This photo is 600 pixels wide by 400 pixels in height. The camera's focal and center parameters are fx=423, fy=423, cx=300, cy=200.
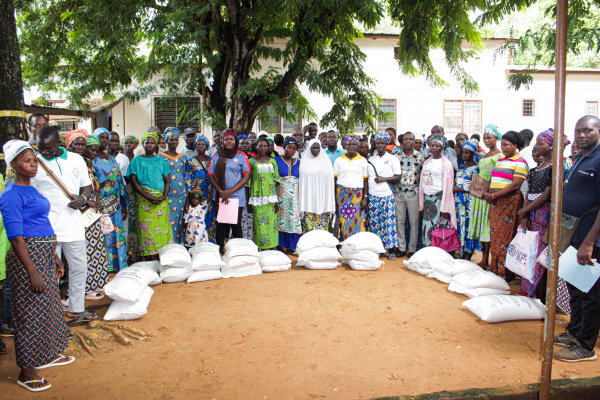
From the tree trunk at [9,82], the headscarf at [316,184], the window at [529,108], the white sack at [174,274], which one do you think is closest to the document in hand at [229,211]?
the white sack at [174,274]

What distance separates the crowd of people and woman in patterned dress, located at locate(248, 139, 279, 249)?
0.06 feet

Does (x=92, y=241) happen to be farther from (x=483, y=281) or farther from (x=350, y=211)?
(x=483, y=281)

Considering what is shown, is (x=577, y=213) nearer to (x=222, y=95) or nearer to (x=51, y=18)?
(x=222, y=95)

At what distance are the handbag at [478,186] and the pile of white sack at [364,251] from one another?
1444mm

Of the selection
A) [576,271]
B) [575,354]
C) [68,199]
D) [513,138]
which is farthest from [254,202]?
[575,354]

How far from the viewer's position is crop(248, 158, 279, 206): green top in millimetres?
6301

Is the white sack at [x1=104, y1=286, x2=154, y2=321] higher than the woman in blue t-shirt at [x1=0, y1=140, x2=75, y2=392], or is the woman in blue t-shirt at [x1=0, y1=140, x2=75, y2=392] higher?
the woman in blue t-shirt at [x1=0, y1=140, x2=75, y2=392]

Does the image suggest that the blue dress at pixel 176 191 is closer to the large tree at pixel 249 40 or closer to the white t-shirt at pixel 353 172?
the large tree at pixel 249 40

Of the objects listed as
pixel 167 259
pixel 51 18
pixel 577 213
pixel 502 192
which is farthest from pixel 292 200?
pixel 51 18

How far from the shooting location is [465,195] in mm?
6125

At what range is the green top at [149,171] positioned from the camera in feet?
18.5

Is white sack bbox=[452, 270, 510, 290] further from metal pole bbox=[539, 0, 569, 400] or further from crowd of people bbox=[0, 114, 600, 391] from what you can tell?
metal pole bbox=[539, 0, 569, 400]

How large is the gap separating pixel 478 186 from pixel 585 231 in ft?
6.77

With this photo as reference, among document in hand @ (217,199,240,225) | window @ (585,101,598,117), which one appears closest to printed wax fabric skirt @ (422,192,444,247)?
document in hand @ (217,199,240,225)
